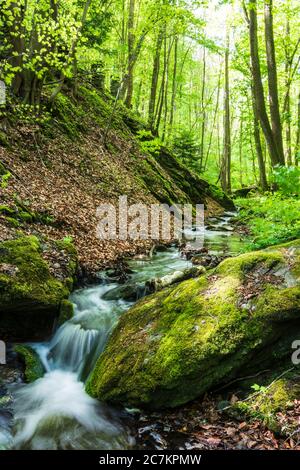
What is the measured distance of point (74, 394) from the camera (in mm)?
5238

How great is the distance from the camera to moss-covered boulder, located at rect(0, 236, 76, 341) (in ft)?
18.9

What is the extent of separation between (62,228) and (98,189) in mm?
3241

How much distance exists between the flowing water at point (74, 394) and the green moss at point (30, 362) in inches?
3.7

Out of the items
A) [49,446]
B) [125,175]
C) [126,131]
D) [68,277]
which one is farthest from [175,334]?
[126,131]

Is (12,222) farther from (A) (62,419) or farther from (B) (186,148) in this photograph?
(B) (186,148)

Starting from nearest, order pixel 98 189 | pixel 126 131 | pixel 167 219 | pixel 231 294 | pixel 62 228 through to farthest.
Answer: pixel 231 294
pixel 62 228
pixel 98 189
pixel 167 219
pixel 126 131

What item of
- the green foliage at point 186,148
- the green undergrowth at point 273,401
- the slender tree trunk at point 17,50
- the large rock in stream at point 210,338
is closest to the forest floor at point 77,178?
the slender tree trunk at point 17,50

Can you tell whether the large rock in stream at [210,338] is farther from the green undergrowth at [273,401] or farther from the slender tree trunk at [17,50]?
the slender tree trunk at [17,50]

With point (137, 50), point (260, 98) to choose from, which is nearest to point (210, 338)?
point (260, 98)

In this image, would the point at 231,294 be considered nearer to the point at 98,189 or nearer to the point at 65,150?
the point at 98,189

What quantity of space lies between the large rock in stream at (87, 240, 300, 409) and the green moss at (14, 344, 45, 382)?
81cm

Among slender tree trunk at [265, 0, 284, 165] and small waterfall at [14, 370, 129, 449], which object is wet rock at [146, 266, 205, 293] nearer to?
small waterfall at [14, 370, 129, 449]

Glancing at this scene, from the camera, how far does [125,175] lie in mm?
14156

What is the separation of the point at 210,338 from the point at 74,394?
2193mm
